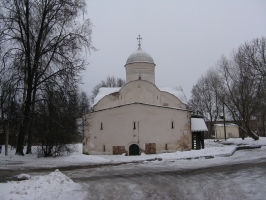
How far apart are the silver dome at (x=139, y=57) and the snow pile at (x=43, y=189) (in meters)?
25.0

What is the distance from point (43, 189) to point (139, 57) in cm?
2650

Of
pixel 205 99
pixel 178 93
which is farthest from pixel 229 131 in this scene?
pixel 178 93

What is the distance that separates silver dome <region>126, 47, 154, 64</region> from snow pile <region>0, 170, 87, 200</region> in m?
25.0

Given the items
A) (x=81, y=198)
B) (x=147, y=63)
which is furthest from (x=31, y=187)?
(x=147, y=63)

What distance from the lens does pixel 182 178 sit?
35.7ft

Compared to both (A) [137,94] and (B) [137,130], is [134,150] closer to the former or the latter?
(B) [137,130]

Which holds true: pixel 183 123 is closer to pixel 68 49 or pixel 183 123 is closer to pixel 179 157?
pixel 179 157

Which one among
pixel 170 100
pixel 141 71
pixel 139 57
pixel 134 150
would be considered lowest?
pixel 134 150

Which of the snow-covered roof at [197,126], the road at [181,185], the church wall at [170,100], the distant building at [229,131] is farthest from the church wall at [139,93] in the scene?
the distant building at [229,131]

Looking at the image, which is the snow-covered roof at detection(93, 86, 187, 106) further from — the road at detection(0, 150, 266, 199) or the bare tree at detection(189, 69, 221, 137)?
A: the road at detection(0, 150, 266, 199)

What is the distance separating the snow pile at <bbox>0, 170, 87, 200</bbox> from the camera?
760cm

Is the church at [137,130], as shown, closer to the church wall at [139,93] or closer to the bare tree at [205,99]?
the church wall at [139,93]

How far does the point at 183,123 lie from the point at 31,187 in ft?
61.2

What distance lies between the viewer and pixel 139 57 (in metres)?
33.6
